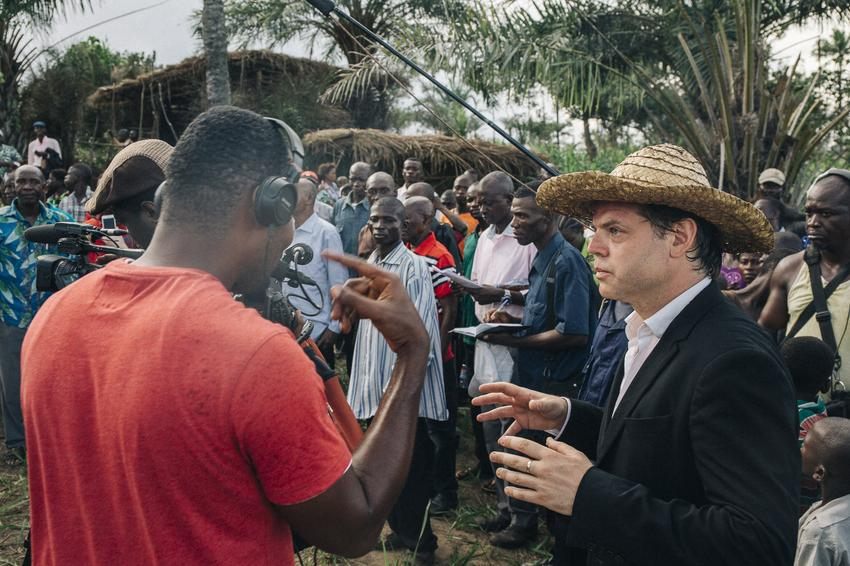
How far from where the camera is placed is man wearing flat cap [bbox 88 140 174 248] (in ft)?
8.92

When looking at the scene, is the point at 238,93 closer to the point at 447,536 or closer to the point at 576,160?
the point at 576,160

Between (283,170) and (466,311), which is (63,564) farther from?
(466,311)

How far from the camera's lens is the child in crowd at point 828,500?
2.39 m

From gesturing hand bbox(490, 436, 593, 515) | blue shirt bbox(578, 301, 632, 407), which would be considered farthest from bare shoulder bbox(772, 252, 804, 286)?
gesturing hand bbox(490, 436, 593, 515)

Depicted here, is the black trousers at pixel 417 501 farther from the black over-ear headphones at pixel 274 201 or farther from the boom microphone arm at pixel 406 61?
the black over-ear headphones at pixel 274 201

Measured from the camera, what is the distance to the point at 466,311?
635 cm

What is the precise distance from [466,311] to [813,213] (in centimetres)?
312

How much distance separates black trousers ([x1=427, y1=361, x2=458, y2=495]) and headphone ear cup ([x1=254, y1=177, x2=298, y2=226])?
345cm

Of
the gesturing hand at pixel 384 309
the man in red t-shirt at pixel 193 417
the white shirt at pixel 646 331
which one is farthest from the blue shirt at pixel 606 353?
the man in red t-shirt at pixel 193 417

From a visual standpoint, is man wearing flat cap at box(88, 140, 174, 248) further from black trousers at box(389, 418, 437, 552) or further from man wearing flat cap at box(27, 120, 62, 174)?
man wearing flat cap at box(27, 120, 62, 174)

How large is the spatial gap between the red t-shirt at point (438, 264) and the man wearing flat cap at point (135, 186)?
8.07 feet

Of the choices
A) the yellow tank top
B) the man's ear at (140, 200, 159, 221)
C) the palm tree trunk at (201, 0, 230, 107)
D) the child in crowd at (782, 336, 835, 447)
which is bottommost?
the child in crowd at (782, 336, 835, 447)

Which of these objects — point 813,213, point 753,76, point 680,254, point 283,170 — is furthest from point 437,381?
point 753,76

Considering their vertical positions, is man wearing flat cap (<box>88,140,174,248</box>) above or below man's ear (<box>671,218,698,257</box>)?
above
